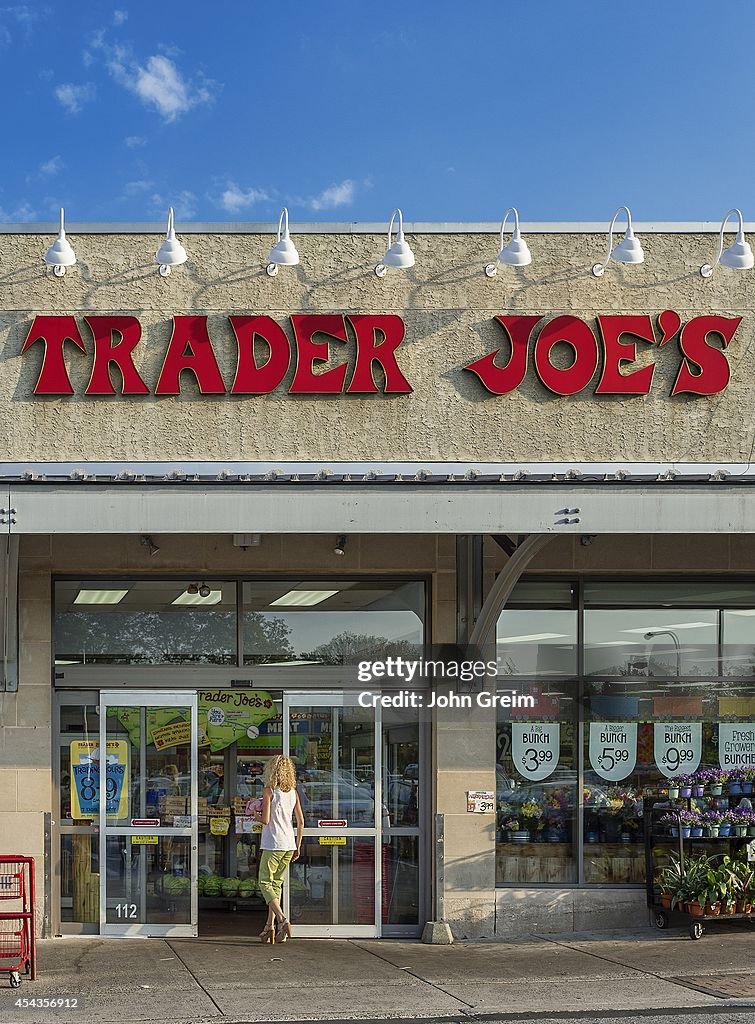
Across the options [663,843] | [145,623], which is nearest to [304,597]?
[145,623]

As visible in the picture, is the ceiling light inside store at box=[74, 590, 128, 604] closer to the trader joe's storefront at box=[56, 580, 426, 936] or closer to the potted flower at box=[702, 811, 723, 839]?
the trader joe's storefront at box=[56, 580, 426, 936]

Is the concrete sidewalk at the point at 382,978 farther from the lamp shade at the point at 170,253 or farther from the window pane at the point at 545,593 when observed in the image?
the lamp shade at the point at 170,253

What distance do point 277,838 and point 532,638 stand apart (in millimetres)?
3007

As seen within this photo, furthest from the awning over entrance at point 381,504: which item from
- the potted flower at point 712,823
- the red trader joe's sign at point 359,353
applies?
the potted flower at point 712,823

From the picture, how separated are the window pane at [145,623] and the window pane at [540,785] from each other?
278 cm

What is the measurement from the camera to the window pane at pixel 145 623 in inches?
457

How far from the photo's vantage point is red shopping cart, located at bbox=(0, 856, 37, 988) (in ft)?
30.5

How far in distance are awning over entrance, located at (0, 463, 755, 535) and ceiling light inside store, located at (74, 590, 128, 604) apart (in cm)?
235

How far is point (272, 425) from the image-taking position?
448 inches

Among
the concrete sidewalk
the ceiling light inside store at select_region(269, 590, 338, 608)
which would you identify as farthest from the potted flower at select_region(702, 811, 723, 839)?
the ceiling light inside store at select_region(269, 590, 338, 608)

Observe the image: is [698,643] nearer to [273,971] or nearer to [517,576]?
[517,576]

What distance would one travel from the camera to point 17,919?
10.2 meters

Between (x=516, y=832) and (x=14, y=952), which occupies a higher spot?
(x=516, y=832)

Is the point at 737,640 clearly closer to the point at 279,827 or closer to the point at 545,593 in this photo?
the point at 545,593
